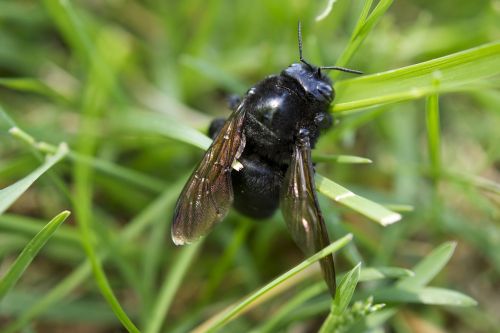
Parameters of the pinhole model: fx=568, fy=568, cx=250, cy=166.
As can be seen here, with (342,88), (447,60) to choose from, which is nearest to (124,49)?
(342,88)

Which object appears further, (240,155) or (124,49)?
(124,49)

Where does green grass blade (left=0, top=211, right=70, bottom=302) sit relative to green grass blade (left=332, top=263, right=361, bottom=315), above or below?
above

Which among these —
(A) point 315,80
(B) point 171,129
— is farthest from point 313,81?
(B) point 171,129

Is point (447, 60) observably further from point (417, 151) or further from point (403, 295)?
point (417, 151)

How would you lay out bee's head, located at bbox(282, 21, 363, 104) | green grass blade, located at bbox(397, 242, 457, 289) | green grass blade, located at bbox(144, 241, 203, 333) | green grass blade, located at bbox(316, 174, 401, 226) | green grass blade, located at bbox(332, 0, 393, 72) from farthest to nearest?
green grass blade, located at bbox(144, 241, 203, 333), bee's head, located at bbox(282, 21, 363, 104), green grass blade, located at bbox(397, 242, 457, 289), green grass blade, located at bbox(332, 0, 393, 72), green grass blade, located at bbox(316, 174, 401, 226)

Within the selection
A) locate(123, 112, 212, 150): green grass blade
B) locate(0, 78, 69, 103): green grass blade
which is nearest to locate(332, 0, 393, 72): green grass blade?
locate(123, 112, 212, 150): green grass blade

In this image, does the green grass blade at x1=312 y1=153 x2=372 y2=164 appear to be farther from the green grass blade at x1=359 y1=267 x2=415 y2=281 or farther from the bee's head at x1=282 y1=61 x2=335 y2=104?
the green grass blade at x1=359 y1=267 x2=415 y2=281

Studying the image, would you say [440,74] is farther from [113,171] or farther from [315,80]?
[113,171]
